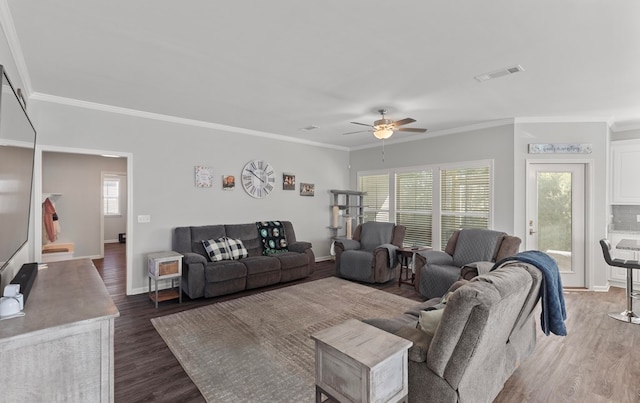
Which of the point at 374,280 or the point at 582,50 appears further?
the point at 374,280

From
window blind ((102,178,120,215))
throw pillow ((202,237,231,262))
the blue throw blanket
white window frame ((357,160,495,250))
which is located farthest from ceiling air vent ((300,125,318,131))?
window blind ((102,178,120,215))

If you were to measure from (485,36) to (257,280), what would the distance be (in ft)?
13.5

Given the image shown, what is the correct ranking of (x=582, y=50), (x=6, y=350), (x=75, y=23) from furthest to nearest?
(x=582, y=50) < (x=75, y=23) < (x=6, y=350)

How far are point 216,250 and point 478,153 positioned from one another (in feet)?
15.3

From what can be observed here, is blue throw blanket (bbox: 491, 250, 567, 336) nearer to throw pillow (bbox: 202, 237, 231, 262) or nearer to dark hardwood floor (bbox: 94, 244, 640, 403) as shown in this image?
dark hardwood floor (bbox: 94, 244, 640, 403)

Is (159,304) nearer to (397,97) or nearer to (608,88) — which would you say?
(397,97)

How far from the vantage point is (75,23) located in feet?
7.63

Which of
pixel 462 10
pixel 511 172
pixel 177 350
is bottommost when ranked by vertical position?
pixel 177 350

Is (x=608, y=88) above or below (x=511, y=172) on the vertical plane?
above

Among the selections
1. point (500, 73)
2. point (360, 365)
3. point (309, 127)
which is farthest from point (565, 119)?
point (360, 365)

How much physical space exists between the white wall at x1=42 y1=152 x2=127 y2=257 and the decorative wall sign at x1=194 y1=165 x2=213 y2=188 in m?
3.65

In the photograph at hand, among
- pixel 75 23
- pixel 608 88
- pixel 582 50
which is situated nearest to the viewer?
pixel 75 23

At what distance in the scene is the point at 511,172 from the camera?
16.2 ft

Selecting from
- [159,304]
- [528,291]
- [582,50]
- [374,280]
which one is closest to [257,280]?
[159,304]
